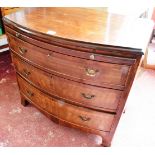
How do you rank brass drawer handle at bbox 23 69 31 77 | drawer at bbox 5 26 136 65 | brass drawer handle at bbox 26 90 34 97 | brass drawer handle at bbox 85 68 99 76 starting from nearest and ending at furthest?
drawer at bbox 5 26 136 65, brass drawer handle at bbox 85 68 99 76, brass drawer handle at bbox 23 69 31 77, brass drawer handle at bbox 26 90 34 97

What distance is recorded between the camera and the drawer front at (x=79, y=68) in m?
1.03

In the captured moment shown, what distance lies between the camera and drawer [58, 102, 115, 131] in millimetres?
1283

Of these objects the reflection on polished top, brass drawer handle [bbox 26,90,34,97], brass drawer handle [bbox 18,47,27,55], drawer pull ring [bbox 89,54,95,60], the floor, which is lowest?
the floor

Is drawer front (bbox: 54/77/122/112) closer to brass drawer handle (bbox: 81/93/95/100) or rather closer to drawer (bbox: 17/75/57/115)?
brass drawer handle (bbox: 81/93/95/100)

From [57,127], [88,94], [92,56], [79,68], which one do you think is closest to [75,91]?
[88,94]

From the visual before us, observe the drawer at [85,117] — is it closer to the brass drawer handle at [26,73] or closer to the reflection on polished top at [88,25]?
the brass drawer handle at [26,73]

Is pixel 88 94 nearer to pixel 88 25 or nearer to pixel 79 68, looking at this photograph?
pixel 79 68

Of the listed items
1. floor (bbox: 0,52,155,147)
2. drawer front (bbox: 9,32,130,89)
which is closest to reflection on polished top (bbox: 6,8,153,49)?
drawer front (bbox: 9,32,130,89)

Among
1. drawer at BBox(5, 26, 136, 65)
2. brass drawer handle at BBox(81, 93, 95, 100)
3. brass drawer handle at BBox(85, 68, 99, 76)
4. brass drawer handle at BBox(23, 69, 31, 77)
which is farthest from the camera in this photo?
brass drawer handle at BBox(23, 69, 31, 77)

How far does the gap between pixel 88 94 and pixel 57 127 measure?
618 millimetres

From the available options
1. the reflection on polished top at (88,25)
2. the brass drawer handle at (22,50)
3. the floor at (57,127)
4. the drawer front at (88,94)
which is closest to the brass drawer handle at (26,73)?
the brass drawer handle at (22,50)

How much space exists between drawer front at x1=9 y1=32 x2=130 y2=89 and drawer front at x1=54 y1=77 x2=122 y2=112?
0.05m

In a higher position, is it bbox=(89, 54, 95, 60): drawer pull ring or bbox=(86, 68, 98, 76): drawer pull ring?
bbox=(89, 54, 95, 60): drawer pull ring

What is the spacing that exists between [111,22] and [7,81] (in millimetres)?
1422
